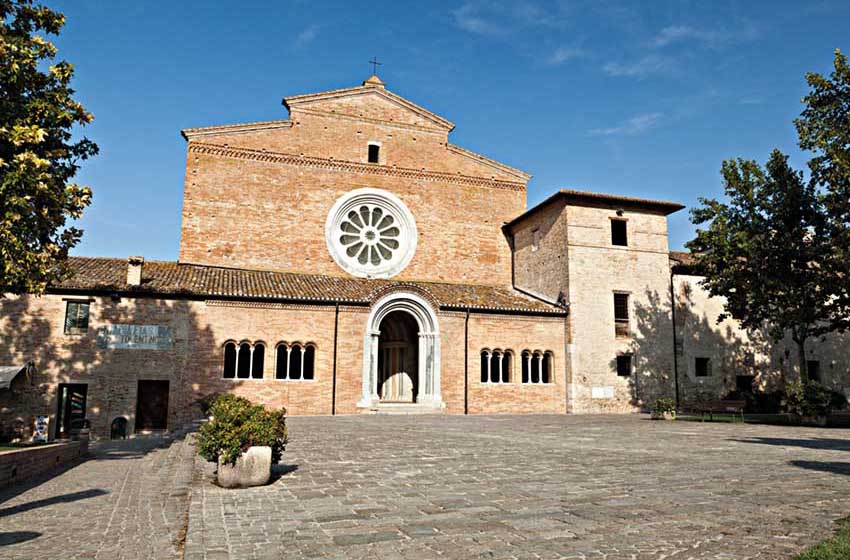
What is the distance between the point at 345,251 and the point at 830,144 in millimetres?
19716

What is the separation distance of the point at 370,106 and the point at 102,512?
25.0m

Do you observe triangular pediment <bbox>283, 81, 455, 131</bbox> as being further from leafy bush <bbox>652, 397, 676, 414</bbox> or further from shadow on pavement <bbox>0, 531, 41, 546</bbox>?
shadow on pavement <bbox>0, 531, 41, 546</bbox>

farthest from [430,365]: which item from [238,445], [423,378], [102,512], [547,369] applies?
[102,512]

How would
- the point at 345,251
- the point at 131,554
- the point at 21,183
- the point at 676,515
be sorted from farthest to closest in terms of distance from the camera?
the point at 345,251 < the point at 21,183 < the point at 676,515 < the point at 131,554

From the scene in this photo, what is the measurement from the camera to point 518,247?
31.8 metres

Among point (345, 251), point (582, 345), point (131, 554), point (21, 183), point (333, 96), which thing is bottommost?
point (131, 554)

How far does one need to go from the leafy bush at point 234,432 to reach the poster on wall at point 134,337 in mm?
14322

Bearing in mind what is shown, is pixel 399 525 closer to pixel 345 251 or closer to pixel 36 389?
pixel 36 389

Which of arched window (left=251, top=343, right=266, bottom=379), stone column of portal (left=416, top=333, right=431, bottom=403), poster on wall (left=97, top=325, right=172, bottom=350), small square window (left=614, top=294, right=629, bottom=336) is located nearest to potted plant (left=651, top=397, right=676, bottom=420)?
small square window (left=614, top=294, right=629, bottom=336)

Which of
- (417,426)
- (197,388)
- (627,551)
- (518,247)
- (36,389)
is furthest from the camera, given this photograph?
(518,247)

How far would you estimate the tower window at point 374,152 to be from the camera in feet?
100

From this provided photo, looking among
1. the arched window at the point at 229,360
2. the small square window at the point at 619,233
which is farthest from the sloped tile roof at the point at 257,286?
the small square window at the point at 619,233

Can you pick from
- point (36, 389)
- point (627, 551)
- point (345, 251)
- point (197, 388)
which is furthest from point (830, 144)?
point (36, 389)

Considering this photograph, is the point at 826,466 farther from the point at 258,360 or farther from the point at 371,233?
the point at 371,233
